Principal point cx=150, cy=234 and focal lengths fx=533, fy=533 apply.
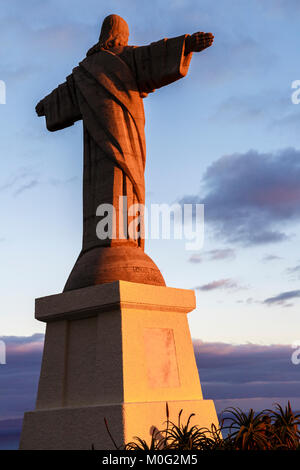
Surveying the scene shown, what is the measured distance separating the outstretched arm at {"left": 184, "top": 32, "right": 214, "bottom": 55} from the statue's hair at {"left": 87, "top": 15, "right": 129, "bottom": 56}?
5.99 feet

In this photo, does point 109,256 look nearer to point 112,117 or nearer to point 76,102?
point 112,117

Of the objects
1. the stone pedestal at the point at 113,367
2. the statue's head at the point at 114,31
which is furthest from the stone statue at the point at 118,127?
the stone pedestal at the point at 113,367

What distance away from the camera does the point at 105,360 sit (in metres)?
8.70

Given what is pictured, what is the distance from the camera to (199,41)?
1008cm

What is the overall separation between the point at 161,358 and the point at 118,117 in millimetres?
4670

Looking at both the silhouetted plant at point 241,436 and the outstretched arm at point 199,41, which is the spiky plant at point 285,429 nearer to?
the silhouetted plant at point 241,436

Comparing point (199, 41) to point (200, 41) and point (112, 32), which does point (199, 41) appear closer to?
point (200, 41)

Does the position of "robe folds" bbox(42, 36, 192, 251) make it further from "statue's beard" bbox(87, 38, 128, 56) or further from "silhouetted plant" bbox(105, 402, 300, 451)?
"silhouetted plant" bbox(105, 402, 300, 451)

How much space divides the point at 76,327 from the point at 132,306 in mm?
1316

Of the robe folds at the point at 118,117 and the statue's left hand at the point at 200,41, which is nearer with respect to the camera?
the statue's left hand at the point at 200,41

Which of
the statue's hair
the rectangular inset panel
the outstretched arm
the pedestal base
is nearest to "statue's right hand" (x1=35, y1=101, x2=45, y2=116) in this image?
the statue's hair

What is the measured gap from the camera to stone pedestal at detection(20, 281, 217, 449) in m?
8.32

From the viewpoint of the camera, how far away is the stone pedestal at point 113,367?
8320 mm

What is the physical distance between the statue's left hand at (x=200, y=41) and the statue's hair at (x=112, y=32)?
1854 mm
